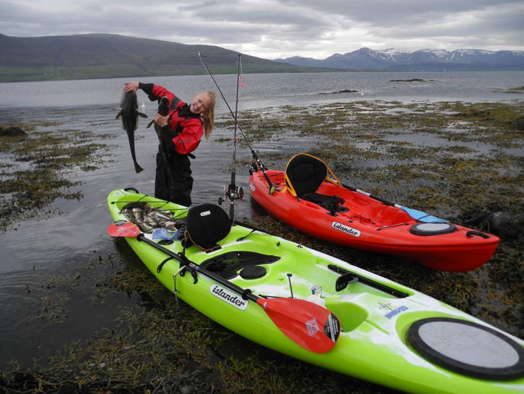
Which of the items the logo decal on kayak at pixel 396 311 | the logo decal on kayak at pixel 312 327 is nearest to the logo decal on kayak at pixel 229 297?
the logo decal on kayak at pixel 312 327

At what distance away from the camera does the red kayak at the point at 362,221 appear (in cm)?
551

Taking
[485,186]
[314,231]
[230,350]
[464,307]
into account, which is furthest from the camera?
[485,186]

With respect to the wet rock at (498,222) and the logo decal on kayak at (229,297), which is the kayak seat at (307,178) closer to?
the wet rock at (498,222)

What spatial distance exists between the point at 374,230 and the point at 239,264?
2713 millimetres

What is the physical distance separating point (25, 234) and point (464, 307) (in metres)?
9.70

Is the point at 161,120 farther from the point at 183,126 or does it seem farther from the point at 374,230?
the point at 374,230

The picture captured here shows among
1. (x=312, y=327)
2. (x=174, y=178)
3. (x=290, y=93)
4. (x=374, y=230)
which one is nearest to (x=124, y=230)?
(x=174, y=178)

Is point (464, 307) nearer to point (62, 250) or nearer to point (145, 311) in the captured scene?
point (145, 311)

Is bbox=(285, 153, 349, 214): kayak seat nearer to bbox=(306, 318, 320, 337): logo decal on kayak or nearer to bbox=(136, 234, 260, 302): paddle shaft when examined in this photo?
bbox=(136, 234, 260, 302): paddle shaft

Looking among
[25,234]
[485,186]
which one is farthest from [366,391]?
[485,186]

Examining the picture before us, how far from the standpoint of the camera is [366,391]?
13.0ft

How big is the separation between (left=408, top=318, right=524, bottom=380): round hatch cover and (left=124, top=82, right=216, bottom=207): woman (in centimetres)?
464

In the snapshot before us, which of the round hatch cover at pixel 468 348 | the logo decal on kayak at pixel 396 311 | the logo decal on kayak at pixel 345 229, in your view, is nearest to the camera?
the round hatch cover at pixel 468 348

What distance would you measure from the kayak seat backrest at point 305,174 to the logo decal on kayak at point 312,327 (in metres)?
4.99
